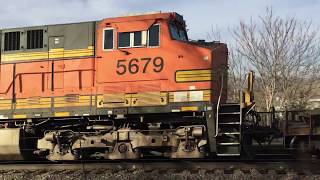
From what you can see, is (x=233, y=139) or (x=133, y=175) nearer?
(x=133, y=175)

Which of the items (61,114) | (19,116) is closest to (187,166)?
(61,114)

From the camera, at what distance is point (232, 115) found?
10.7 m

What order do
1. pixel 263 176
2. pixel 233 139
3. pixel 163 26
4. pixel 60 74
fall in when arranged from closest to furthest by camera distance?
1. pixel 263 176
2. pixel 233 139
3. pixel 163 26
4. pixel 60 74

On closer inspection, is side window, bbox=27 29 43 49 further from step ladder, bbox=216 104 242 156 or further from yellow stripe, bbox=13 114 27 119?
step ladder, bbox=216 104 242 156

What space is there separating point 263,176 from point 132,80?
165 inches

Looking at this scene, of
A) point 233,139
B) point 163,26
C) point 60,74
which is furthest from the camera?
point 60,74

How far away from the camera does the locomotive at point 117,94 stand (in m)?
10.9

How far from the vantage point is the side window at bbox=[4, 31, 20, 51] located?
41.7 feet

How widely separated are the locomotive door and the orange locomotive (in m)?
0.03

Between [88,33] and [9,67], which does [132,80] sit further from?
[9,67]

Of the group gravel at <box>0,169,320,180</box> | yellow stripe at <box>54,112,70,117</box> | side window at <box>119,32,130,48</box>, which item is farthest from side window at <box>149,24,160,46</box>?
gravel at <box>0,169,320,180</box>

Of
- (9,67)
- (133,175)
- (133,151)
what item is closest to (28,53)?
(9,67)

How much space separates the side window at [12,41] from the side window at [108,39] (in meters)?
2.87

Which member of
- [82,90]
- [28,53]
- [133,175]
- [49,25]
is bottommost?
[133,175]
